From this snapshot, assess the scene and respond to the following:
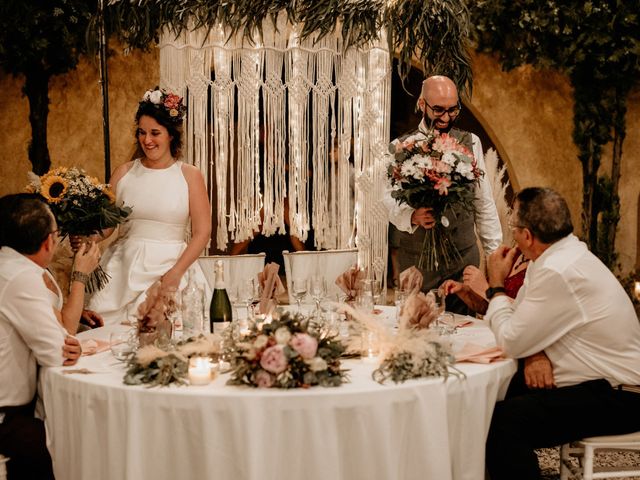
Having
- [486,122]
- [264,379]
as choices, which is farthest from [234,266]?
[486,122]

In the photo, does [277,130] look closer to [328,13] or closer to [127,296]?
[328,13]

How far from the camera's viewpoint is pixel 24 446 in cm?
252

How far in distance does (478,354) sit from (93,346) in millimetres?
1418

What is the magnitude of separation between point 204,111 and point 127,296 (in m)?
1.67

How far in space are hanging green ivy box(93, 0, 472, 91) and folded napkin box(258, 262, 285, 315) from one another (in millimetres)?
1902

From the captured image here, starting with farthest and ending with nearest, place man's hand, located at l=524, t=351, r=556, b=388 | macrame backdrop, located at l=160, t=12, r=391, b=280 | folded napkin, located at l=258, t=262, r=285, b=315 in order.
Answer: macrame backdrop, located at l=160, t=12, r=391, b=280 < folded napkin, located at l=258, t=262, r=285, b=315 < man's hand, located at l=524, t=351, r=556, b=388

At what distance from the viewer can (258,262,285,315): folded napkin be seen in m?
3.02

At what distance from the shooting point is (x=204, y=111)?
511cm

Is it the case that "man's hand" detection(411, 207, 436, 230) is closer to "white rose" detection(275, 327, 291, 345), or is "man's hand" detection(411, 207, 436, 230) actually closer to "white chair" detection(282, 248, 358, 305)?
"white chair" detection(282, 248, 358, 305)

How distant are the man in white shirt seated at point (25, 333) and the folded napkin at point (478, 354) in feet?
4.41

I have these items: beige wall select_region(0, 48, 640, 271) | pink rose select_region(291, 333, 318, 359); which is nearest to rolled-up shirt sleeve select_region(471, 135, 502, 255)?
pink rose select_region(291, 333, 318, 359)

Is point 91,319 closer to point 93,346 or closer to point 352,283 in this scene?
point 93,346

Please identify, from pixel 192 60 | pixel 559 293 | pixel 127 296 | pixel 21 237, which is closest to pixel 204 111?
pixel 192 60

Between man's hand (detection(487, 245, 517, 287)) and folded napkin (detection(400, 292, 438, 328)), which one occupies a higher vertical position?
man's hand (detection(487, 245, 517, 287))
